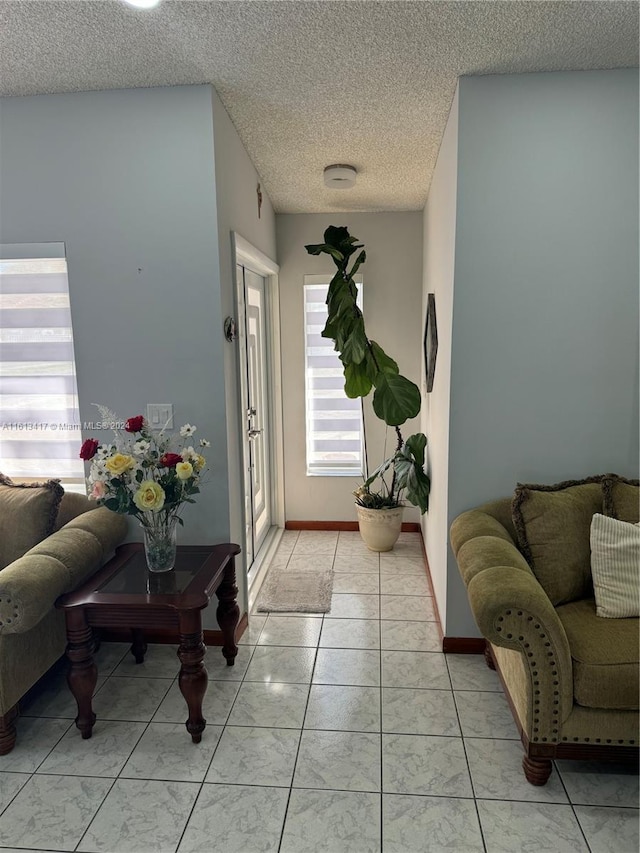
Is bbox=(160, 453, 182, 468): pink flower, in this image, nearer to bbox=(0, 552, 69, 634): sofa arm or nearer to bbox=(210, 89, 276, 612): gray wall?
bbox=(210, 89, 276, 612): gray wall

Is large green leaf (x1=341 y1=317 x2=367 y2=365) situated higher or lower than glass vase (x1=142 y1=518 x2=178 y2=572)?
higher

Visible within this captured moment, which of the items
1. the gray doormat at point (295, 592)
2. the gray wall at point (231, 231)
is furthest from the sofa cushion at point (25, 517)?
the gray doormat at point (295, 592)

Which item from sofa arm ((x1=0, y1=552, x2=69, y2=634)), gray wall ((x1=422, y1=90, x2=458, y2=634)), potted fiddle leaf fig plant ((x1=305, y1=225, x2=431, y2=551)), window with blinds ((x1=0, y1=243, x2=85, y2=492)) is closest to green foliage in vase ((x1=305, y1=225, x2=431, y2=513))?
potted fiddle leaf fig plant ((x1=305, y1=225, x2=431, y2=551))

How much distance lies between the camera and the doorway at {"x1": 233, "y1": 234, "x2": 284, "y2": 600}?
12.1 feet

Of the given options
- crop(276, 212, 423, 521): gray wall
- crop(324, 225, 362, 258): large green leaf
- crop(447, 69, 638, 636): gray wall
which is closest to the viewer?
crop(447, 69, 638, 636): gray wall

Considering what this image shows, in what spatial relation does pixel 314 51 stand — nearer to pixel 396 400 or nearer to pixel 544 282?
pixel 544 282

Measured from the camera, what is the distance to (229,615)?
9.05ft

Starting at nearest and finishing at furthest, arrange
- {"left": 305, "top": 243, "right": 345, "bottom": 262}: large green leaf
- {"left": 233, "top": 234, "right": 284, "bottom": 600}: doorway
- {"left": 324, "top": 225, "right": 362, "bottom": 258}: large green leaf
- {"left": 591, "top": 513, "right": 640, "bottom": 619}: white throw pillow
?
1. {"left": 591, "top": 513, "right": 640, "bottom": 619}: white throw pillow
2. {"left": 305, "top": 243, "right": 345, "bottom": 262}: large green leaf
3. {"left": 324, "top": 225, "right": 362, "bottom": 258}: large green leaf
4. {"left": 233, "top": 234, "right": 284, "bottom": 600}: doorway

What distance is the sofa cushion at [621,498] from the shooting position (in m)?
2.41

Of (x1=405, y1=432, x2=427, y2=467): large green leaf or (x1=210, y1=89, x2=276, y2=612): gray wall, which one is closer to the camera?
(x1=210, y1=89, x2=276, y2=612): gray wall

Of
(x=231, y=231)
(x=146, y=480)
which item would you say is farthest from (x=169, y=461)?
(x=231, y=231)

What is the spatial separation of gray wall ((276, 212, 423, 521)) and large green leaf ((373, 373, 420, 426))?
107 cm

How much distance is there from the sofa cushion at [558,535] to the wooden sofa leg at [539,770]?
1.94 ft

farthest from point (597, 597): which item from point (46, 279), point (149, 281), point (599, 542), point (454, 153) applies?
point (46, 279)
